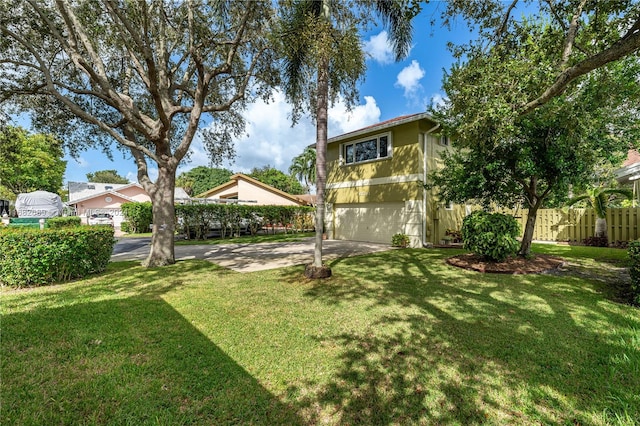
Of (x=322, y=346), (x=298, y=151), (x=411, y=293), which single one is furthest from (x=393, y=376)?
(x=298, y=151)

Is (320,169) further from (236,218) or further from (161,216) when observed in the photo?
(236,218)

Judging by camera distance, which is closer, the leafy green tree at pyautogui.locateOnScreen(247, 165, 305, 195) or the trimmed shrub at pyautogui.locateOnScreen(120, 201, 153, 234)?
the trimmed shrub at pyautogui.locateOnScreen(120, 201, 153, 234)

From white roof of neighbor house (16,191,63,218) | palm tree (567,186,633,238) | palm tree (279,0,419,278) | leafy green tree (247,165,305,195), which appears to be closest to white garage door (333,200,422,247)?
palm tree (279,0,419,278)

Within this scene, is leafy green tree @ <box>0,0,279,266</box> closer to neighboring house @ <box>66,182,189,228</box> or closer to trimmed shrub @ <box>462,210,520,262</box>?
trimmed shrub @ <box>462,210,520,262</box>

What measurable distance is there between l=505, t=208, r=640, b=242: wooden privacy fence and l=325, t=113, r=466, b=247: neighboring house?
403cm

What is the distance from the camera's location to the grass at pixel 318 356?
7.95 feet

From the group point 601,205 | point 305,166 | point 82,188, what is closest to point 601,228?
point 601,205

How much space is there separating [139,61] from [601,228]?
19440 mm

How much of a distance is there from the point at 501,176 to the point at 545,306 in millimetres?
4860

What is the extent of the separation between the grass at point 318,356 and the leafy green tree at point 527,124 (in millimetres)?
3396

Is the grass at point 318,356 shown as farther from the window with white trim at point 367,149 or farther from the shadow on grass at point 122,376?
the window with white trim at point 367,149

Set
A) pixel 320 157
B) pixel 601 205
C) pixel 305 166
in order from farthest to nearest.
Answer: pixel 305 166 < pixel 601 205 < pixel 320 157

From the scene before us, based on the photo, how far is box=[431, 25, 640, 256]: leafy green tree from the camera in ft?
18.7

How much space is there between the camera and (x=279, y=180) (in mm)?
51562
